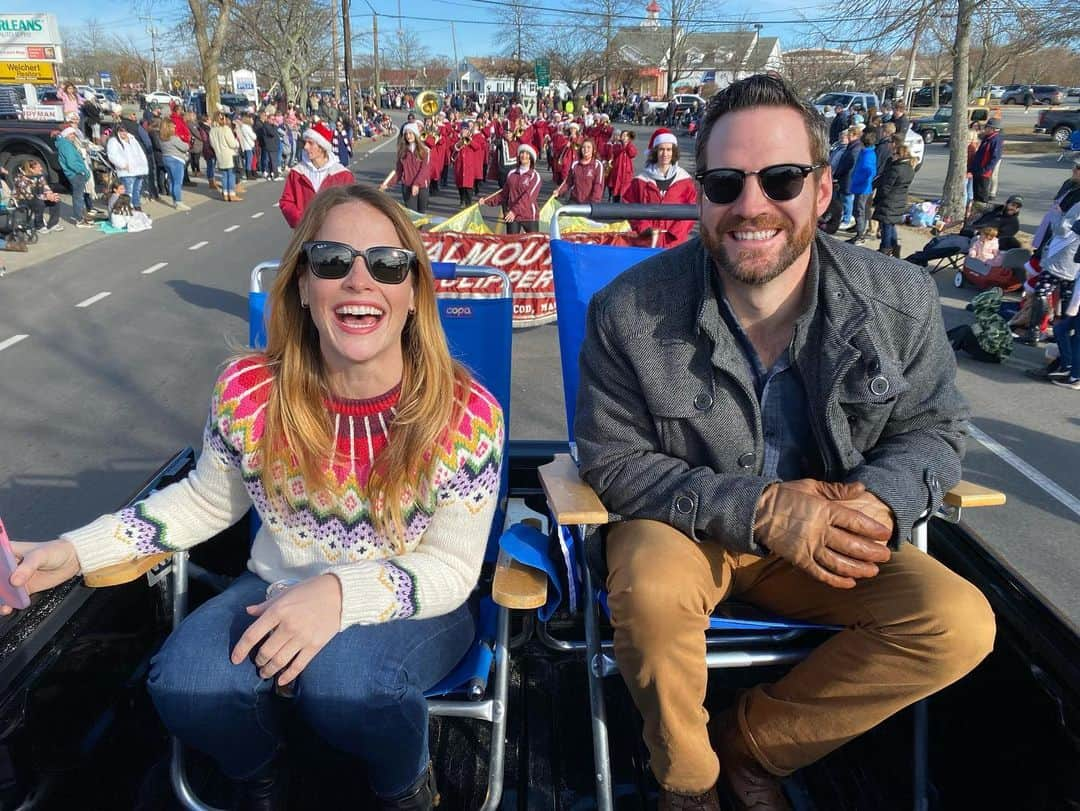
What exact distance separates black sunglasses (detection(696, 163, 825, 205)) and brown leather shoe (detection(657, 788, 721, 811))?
1460 millimetres

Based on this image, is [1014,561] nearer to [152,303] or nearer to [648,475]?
[648,475]

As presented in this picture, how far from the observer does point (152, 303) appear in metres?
8.05

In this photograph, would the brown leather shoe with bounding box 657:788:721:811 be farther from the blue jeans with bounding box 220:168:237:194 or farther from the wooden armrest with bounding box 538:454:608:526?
the blue jeans with bounding box 220:168:237:194

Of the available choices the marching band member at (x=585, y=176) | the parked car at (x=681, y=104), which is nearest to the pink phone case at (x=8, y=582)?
the marching band member at (x=585, y=176)

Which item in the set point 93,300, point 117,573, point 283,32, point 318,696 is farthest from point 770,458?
point 283,32

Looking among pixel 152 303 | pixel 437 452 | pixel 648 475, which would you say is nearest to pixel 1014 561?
pixel 648 475

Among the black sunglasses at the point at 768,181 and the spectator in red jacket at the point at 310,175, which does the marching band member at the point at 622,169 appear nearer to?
the spectator in red jacket at the point at 310,175

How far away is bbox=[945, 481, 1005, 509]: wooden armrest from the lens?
1965 mm

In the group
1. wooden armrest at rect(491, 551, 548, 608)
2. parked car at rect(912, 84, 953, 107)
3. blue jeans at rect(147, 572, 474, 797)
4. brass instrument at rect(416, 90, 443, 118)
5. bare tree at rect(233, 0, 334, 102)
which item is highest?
bare tree at rect(233, 0, 334, 102)

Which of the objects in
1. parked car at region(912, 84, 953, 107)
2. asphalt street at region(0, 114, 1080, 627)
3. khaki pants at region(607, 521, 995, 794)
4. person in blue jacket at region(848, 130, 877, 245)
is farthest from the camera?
parked car at region(912, 84, 953, 107)

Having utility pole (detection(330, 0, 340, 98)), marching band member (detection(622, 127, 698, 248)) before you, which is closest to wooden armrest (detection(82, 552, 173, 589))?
marching band member (detection(622, 127, 698, 248))

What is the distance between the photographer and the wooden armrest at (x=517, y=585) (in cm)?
176

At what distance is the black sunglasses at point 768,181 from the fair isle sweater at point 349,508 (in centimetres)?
83

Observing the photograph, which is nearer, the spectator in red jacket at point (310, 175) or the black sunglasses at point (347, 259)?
the black sunglasses at point (347, 259)
